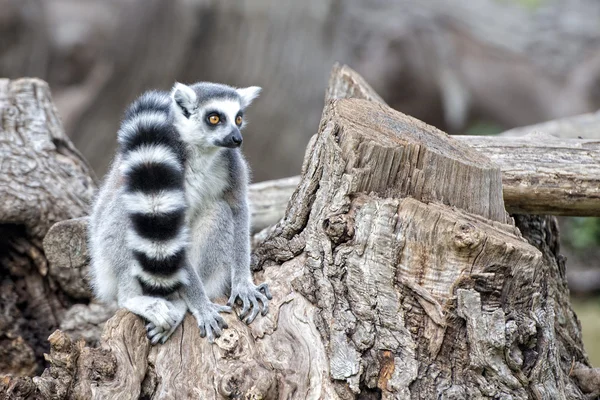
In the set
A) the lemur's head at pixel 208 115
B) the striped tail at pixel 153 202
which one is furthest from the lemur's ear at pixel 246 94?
the striped tail at pixel 153 202

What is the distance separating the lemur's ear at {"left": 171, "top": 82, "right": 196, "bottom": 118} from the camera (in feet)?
12.5

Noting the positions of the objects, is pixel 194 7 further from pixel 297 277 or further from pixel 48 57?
pixel 297 277

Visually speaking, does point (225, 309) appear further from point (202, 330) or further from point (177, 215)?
point (177, 215)

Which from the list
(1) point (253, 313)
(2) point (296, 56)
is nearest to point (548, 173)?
(1) point (253, 313)

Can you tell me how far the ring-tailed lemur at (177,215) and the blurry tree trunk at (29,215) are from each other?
59cm

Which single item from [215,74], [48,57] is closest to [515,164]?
[215,74]

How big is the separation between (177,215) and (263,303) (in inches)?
22.6

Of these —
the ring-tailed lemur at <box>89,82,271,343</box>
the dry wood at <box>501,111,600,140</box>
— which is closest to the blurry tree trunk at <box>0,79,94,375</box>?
the ring-tailed lemur at <box>89,82,271,343</box>

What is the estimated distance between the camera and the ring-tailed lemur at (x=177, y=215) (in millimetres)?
3180

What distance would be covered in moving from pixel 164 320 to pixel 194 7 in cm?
633

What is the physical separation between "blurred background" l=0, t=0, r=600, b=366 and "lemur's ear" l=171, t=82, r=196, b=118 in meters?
5.10

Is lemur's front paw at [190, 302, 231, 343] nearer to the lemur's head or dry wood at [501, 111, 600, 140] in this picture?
the lemur's head

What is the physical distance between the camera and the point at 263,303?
3.29 meters

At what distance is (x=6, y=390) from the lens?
2.95 m
